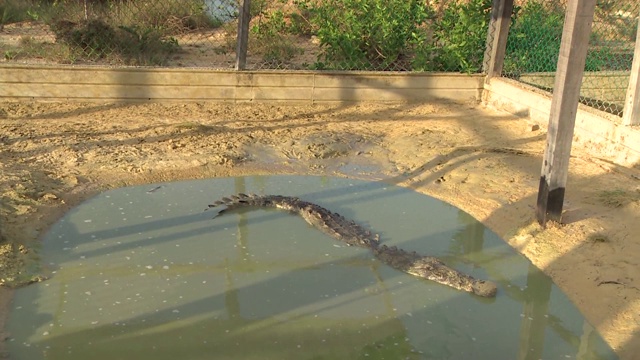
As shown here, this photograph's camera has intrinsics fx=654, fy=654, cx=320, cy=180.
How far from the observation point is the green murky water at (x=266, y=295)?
12.7 ft

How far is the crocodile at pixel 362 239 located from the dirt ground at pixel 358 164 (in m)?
0.69

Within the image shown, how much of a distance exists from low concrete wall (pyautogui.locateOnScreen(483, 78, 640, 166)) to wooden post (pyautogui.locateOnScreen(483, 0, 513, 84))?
0.67ft

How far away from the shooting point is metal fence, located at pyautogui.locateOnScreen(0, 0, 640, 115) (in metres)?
8.95

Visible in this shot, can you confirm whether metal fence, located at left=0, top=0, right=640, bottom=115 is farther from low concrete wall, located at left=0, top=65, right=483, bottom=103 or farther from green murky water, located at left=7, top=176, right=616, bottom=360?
green murky water, located at left=7, top=176, right=616, bottom=360

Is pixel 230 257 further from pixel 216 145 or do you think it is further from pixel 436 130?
pixel 436 130

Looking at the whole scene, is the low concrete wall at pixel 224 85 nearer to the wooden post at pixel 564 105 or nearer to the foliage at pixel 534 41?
the foliage at pixel 534 41

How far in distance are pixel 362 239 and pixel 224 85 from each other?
4.01m

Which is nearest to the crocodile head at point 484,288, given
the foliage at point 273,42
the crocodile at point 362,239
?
the crocodile at point 362,239

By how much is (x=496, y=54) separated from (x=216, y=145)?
438 centimetres

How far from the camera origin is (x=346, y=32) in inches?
369

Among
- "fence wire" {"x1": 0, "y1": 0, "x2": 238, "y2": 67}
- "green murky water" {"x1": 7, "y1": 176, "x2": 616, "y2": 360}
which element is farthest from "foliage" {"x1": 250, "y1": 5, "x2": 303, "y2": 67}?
"green murky water" {"x1": 7, "y1": 176, "x2": 616, "y2": 360}

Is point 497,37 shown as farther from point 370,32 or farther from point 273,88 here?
point 273,88

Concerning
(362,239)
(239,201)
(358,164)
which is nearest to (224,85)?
(358,164)

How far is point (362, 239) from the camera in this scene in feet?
17.3
